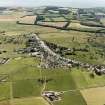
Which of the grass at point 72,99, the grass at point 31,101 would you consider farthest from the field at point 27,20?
the grass at point 31,101

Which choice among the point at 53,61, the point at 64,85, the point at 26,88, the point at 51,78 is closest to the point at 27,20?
the point at 53,61

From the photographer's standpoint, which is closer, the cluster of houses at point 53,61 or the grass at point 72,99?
the grass at point 72,99

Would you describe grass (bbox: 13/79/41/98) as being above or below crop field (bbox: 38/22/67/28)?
below

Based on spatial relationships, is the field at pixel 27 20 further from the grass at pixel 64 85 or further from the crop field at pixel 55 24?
the grass at pixel 64 85

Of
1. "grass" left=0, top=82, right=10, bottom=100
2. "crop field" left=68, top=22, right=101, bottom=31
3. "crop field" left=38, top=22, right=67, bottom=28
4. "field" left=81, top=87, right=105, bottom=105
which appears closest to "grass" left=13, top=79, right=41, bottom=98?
"grass" left=0, top=82, right=10, bottom=100

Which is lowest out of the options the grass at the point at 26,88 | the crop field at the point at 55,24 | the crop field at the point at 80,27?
the crop field at the point at 80,27

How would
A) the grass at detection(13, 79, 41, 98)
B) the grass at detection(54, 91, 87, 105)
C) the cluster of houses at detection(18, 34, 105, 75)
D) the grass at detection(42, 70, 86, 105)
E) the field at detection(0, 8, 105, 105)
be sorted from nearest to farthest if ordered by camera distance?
the grass at detection(54, 91, 87, 105), the grass at detection(42, 70, 86, 105), the field at detection(0, 8, 105, 105), the grass at detection(13, 79, 41, 98), the cluster of houses at detection(18, 34, 105, 75)

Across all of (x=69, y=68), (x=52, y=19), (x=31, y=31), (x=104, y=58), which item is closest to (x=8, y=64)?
(x=69, y=68)

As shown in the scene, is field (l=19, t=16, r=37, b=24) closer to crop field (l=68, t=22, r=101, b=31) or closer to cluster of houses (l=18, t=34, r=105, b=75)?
crop field (l=68, t=22, r=101, b=31)

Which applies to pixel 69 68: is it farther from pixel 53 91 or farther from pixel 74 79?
pixel 53 91

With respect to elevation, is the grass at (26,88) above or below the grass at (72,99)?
above

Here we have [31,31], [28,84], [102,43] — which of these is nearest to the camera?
[28,84]
